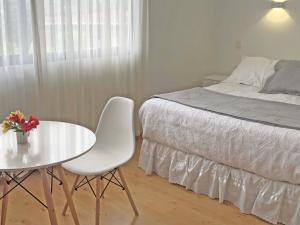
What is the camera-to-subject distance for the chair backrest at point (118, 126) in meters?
2.52

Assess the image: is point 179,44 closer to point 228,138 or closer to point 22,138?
point 228,138

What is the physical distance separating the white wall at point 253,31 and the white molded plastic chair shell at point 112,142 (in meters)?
2.34

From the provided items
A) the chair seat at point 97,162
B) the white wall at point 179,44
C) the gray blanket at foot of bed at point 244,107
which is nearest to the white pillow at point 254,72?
the gray blanket at foot of bed at point 244,107

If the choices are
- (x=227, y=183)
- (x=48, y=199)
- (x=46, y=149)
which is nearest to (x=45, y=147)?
(x=46, y=149)

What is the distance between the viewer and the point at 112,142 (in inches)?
103

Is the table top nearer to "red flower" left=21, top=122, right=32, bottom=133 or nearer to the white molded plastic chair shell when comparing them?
"red flower" left=21, top=122, right=32, bottom=133

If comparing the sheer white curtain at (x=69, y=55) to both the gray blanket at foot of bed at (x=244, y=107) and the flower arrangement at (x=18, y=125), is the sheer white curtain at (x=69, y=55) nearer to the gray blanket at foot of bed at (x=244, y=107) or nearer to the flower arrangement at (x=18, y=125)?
the gray blanket at foot of bed at (x=244, y=107)

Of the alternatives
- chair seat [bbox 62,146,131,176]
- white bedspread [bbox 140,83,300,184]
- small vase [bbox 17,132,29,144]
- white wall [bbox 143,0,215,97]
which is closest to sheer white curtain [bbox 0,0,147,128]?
white wall [bbox 143,0,215,97]

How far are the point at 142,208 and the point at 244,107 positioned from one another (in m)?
1.13

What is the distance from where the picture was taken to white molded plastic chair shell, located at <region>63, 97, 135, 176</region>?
2311 mm

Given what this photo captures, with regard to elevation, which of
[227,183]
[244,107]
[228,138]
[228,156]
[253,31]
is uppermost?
[253,31]

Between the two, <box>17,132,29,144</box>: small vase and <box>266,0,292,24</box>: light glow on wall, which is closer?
<box>17,132,29,144</box>: small vase

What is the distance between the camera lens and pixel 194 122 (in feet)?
9.27

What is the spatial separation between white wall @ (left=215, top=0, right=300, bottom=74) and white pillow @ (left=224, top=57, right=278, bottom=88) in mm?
321
